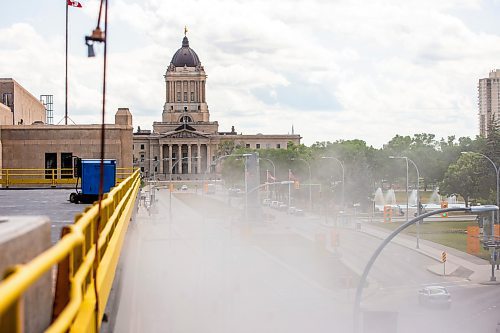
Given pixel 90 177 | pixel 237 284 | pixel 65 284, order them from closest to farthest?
pixel 65 284 < pixel 90 177 < pixel 237 284

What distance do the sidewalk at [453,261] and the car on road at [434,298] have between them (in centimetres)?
989

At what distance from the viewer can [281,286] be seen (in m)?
46.0

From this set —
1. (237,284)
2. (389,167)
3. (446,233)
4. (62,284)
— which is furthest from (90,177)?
(389,167)

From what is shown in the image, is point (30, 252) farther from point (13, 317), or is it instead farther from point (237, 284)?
point (237, 284)

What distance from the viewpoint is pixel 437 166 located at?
12344 cm

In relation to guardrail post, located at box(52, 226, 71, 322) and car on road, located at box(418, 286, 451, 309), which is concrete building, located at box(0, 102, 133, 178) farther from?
Answer: guardrail post, located at box(52, 226, 71, 322)

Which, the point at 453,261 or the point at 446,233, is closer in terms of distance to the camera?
the point at 453,261

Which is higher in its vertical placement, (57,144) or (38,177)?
(57,144)

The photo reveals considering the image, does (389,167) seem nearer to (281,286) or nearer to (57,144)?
(281,286)

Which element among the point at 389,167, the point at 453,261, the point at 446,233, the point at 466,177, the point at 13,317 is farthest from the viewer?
the point at 389,167

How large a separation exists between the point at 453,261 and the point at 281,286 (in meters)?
17.8

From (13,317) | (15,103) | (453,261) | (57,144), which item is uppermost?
(15,103)

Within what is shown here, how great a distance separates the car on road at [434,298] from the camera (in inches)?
1588

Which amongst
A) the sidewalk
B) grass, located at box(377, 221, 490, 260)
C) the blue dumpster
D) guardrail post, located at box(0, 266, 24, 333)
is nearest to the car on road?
the sidewalk
